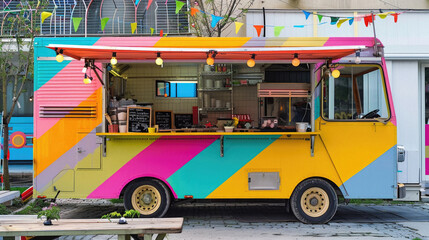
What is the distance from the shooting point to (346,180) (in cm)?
791

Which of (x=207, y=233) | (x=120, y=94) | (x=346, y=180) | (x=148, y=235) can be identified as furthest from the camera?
(x=120, y=94)

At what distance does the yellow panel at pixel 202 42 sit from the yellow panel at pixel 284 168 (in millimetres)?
1826

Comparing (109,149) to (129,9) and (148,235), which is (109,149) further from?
(129,9)

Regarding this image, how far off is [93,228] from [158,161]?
128 inches

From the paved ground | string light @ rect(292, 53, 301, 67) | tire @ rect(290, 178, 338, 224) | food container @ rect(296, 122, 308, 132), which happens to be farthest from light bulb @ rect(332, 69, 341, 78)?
the paved ground

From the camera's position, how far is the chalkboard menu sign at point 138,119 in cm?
804

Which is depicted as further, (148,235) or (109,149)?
(109,149)

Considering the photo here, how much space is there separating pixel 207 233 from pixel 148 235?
268cm

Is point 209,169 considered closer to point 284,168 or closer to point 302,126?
point 284,168

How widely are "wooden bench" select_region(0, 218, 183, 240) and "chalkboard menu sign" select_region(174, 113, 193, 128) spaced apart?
4511 millimetres

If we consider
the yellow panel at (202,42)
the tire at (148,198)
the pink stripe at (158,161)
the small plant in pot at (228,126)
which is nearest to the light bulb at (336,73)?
the yellow panel at (202,42)

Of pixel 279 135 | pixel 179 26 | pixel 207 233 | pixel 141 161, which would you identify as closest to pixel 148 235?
pixel 207 233

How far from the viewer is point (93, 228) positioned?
15.6ft

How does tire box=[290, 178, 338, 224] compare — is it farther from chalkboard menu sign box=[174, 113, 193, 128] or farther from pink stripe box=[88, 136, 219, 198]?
chalkboard menu sign box=[174, 113, 193, 128]
